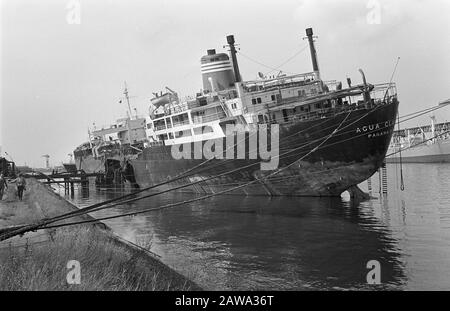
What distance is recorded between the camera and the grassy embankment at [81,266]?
5730mm

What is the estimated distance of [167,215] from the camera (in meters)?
23.4

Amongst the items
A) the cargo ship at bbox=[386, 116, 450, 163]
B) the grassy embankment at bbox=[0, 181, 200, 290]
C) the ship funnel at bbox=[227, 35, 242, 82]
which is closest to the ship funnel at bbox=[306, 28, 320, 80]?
the ship funnel at bbox=[227, 35, 242, 82]

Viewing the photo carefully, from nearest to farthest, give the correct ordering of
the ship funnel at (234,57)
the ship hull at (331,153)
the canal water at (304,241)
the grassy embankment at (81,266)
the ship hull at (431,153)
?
the grassy embankment at (81,266)
the canal water at (304,241)
the ship hull at (331,153)
the ship funnel at (234,57)
the ship hull at (431,153)

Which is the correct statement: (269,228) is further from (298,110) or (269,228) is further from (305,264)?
(298,110)

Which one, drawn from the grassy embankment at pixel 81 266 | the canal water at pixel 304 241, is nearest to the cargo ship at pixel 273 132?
the canal water at pixel 304 241

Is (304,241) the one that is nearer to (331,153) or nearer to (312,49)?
(331,153)

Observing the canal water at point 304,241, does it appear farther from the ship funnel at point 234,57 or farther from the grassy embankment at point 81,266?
the ship funnel at point 234,57

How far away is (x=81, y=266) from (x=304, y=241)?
9.75 metres

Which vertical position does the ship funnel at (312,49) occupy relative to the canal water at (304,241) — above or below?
above

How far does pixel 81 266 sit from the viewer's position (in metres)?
7.00

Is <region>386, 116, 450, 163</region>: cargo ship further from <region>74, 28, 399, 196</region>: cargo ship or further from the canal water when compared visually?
the canal water

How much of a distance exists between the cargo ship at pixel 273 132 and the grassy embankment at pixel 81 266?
12161mm

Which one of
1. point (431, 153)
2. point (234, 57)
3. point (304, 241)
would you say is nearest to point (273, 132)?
point (234, 57)

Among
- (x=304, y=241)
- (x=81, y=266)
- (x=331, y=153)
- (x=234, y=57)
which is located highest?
(x=234, y=57)
